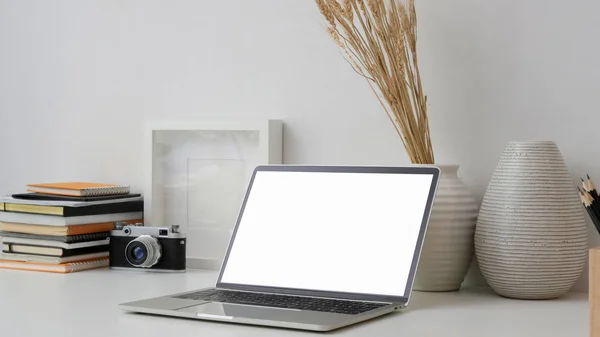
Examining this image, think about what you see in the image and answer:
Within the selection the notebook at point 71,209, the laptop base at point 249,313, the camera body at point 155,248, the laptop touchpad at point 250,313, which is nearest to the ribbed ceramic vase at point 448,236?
the laptop base at point 249,313

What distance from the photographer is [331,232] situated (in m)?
1.33

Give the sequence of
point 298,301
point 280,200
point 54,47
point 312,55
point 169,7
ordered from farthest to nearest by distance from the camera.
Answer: point 54,47
point 169,7
point 312,55
point 280,200
point 298,301

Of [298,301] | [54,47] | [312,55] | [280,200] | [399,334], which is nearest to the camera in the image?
[399,334]

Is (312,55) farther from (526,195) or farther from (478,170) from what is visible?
(526,195)

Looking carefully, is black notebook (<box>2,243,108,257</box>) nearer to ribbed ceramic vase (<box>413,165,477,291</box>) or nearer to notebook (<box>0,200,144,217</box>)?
notebook (<box>0,200,144,217</box>)

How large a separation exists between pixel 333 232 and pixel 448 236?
0.58 feet

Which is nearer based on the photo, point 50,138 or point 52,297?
point 52,297

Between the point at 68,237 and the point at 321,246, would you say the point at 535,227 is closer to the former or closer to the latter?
the point at 321,246

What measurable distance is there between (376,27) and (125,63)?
0.61 metres

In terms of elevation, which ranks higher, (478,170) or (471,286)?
(478,170)

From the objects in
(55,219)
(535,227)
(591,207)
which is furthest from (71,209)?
(591,207)

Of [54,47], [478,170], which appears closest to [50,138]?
[54,47]

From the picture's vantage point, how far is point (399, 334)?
1056 mm

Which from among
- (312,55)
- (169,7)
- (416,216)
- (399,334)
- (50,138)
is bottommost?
(399,334)
